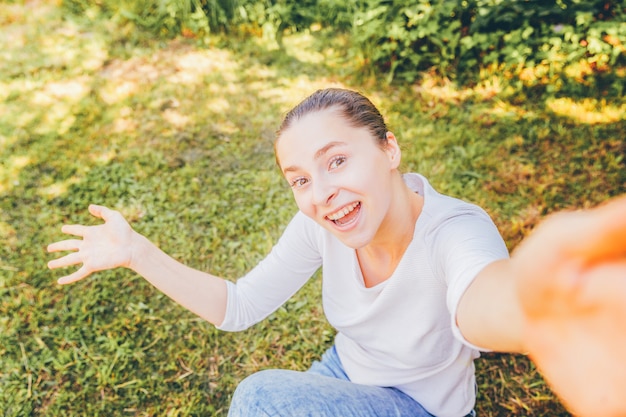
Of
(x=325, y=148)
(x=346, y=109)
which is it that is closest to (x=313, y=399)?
(x=325, y=148)

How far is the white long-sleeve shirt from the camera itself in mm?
1500

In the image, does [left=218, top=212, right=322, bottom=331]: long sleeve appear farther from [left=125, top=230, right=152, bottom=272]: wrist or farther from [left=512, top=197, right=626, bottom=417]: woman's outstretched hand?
[left=512, top=197, right=626, bottom=417]: woman's outstretched hand

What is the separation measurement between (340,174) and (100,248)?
A: 96 centimetres

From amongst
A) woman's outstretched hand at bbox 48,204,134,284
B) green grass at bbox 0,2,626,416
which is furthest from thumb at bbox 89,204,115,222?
green grass at bbox 0,2,626,416

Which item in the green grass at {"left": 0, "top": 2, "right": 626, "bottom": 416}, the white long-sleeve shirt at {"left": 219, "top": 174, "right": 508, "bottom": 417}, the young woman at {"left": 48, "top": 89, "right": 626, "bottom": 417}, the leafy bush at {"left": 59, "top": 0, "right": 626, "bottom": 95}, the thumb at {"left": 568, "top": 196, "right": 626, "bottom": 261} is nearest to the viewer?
the thumb at {"left": 568, "top": 196, "right": 626, "bottom": 261}

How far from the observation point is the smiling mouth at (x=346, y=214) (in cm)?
162

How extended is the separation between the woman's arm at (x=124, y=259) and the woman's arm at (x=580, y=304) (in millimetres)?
1394

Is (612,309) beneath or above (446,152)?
above

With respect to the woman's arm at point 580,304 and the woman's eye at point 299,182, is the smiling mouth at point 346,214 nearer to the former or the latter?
the woman's eye at point 299,182

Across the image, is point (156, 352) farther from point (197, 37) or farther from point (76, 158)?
point (197, 37)

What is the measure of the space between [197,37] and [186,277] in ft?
14.7

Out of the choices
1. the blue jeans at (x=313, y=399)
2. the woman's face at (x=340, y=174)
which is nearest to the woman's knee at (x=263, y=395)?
the blue jeans at (x=313, y=399)

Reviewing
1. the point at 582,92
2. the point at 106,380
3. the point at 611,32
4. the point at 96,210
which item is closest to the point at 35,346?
the point at 106,380

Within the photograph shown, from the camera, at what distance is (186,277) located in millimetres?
1858
